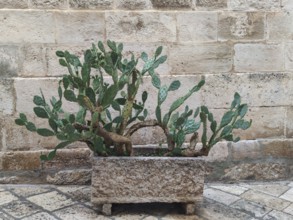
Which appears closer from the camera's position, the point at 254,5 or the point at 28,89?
the point at 28,89

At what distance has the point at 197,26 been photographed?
110 inches

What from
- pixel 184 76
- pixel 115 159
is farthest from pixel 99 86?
pixel 184 76

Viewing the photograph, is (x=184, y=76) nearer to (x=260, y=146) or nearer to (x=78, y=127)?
(x=260, y=146)

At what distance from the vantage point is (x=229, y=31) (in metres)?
2.83

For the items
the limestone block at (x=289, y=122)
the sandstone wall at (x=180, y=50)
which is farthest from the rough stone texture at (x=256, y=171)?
the limestone block at (x=289, y=122)

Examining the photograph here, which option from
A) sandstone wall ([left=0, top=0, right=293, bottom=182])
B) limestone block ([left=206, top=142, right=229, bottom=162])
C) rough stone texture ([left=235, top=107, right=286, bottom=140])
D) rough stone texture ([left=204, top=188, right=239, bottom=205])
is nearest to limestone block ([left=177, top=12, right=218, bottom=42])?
sandstone wall ([left=0, top=0, right=293, bottom=182])

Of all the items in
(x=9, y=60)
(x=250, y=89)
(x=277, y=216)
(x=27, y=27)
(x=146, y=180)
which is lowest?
(x=277, y=216)

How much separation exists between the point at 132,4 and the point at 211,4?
627 millimetres

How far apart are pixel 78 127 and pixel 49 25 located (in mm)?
961

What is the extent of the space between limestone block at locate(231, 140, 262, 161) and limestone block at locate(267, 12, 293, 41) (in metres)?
0.87

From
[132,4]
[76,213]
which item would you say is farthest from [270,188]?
[132,4]

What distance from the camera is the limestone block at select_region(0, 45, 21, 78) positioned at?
8.55ft

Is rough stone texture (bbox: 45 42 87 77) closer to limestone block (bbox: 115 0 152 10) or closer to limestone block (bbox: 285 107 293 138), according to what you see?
limestone block (bbox: 115 0 152 10)

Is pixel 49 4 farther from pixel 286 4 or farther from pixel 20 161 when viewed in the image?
pixel 286 4
